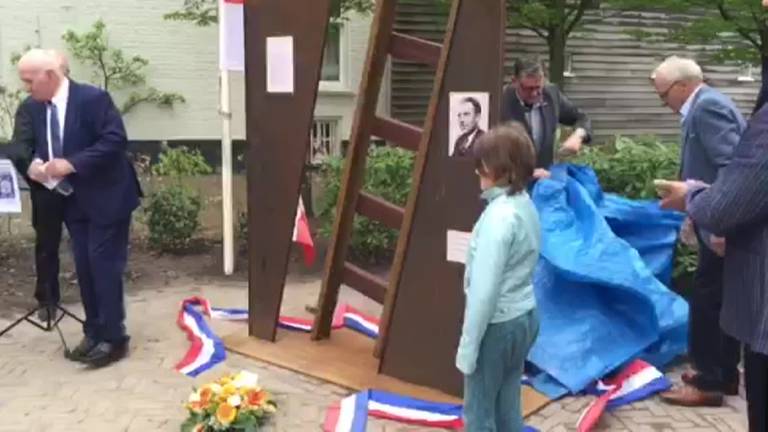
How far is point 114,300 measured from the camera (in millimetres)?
5477

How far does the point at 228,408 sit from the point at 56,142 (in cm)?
217

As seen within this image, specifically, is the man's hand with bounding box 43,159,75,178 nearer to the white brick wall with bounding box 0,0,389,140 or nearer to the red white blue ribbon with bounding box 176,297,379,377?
the red white blue ribbon with bounding box 176,297,379,377

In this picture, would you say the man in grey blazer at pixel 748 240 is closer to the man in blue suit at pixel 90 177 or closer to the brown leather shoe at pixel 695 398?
the brown leather shoe at pixel 695 398

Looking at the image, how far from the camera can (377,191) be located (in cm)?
811

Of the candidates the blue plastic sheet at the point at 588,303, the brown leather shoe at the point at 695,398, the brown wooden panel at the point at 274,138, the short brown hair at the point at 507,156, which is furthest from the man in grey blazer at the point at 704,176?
the brown wooden panel at the point at 274,138

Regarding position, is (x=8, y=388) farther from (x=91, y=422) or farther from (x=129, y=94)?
(x=129, y=94)

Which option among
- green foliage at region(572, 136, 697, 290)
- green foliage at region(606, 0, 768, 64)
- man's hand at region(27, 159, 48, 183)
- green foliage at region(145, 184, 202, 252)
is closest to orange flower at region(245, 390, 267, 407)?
man's hand at region(27, 159, 48, 183)

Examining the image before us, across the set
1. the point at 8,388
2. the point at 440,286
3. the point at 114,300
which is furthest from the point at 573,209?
the point at 8,388

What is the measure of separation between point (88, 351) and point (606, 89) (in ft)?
39.1

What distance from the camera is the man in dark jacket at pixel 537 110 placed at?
5.55m

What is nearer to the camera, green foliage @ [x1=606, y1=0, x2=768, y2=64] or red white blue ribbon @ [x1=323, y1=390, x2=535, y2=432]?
red white blue ribbon @ [x1=323, y1=390, x2=535, y2=432]

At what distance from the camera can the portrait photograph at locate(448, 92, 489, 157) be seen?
4.40m

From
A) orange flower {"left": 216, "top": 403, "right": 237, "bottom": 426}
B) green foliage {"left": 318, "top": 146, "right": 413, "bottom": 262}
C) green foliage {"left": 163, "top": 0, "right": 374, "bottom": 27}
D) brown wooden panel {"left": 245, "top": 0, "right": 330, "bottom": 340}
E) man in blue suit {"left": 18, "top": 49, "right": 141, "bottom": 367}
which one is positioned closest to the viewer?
orange flower {"left": 216, "top": 403, "right": 237, "bottom": 426}

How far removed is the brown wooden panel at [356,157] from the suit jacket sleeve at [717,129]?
5.91ft
